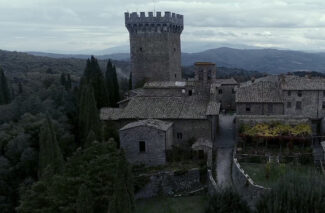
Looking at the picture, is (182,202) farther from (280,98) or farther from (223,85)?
(223,85)

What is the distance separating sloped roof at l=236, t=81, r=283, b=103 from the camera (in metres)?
36.0

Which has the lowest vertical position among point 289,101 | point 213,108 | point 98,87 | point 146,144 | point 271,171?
point 271,171

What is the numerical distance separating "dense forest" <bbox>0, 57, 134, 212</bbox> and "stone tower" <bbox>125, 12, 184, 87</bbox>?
17.4 ft

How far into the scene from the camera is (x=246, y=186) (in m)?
24.8

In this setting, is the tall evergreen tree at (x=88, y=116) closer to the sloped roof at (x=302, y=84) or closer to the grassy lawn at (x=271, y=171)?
the grassy lawn at (x=271, y=171)

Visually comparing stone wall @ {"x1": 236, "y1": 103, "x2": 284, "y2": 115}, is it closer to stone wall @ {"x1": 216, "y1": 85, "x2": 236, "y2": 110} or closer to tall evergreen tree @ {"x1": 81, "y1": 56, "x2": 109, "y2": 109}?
stone wall @ {"x1": 216, "y1": 85, "x2": 236, "y2": 110}

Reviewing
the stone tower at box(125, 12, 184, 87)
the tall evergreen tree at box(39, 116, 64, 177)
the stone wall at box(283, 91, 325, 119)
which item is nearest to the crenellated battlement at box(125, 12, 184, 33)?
the stone tower at box(125, 12, 184, 87)

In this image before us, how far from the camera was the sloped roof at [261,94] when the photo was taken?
36.0 meters

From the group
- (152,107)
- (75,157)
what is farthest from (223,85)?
(75,157)

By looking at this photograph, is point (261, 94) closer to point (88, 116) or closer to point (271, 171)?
point (271, 171)

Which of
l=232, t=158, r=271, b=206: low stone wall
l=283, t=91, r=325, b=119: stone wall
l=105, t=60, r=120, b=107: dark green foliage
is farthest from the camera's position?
l=105, t=60, r=120, b=107: dark green foliage

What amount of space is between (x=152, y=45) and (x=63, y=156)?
24758 millimetres

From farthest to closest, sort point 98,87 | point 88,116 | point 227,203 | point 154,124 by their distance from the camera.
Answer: point 98,87 → point 88,116 → point 154,124 → point 227,203

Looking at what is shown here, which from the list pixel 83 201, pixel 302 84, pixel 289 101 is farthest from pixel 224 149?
pixel 83 201
